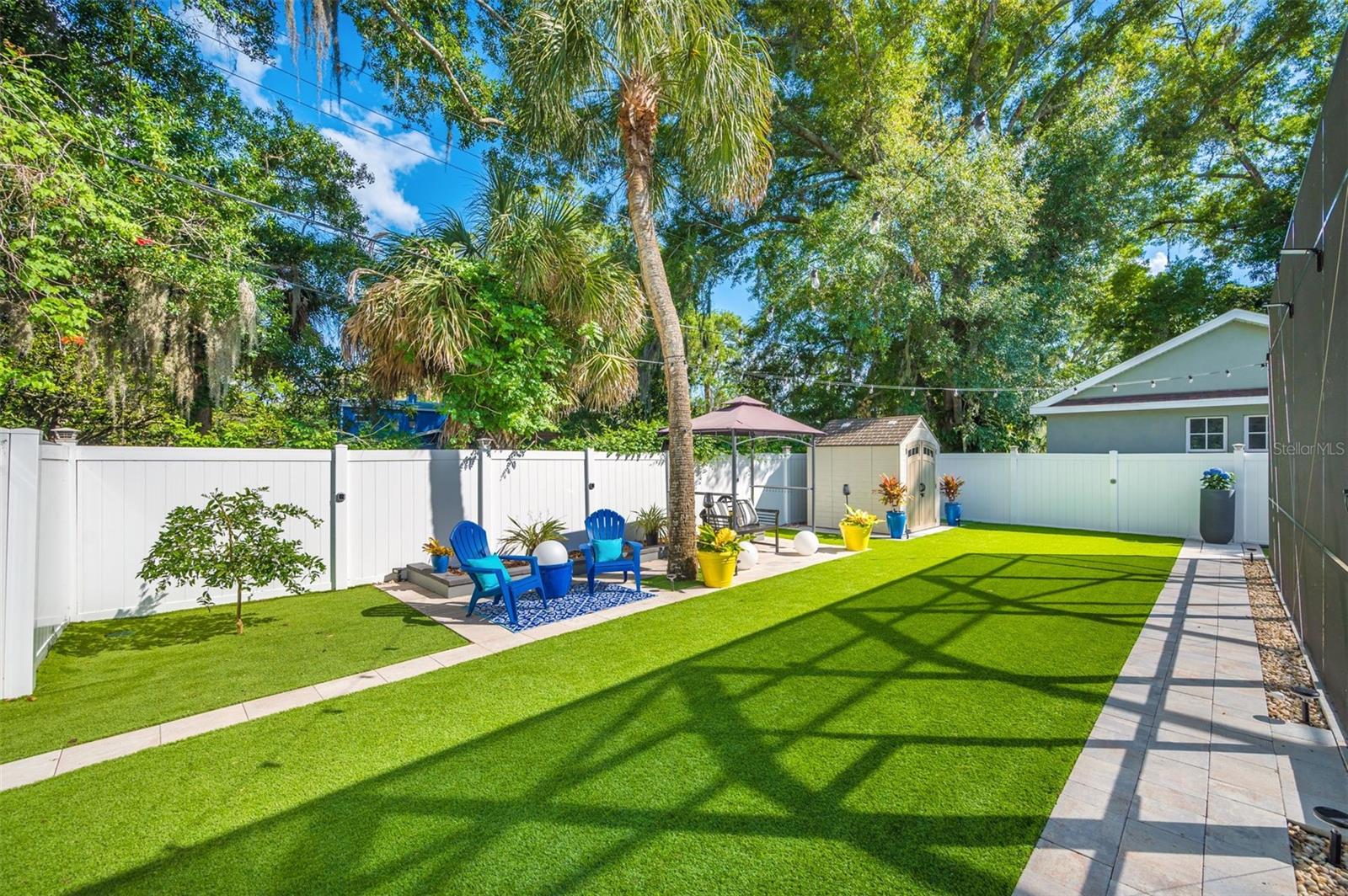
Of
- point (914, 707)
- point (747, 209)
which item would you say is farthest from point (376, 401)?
point (914, 707)

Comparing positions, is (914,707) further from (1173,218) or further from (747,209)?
(1173,218)

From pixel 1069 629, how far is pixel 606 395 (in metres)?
5.78

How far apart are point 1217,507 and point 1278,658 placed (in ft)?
21.5

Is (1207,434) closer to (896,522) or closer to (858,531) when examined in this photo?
(896,522)

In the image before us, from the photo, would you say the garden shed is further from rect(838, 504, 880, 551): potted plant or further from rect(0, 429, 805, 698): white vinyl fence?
rect(0, 429, 805, 698): white vinyl fence

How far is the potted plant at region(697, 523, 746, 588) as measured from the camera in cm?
641

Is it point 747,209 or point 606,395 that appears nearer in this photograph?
point 747,209

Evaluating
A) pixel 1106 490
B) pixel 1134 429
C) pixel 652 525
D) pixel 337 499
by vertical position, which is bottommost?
pixel 652 525

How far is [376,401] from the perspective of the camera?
10359 millimetres

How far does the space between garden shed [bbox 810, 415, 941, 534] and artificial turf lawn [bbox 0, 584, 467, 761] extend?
7.45m

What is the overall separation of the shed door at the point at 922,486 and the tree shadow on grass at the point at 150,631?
32.9ft

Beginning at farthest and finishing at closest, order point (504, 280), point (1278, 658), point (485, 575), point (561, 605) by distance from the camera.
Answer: point (504, 280), point (561, 605), point (485, 575), point (1278, 658)

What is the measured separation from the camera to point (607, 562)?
20.5 ft

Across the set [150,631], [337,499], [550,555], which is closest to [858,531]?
[550,555]
